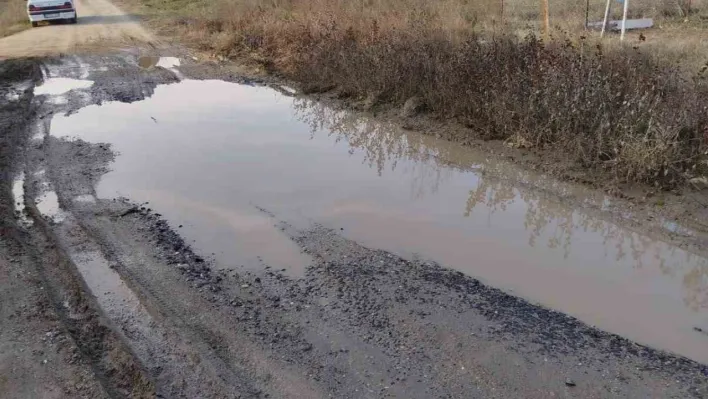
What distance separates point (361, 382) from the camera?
405cm

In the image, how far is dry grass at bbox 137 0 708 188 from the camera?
7590 mm

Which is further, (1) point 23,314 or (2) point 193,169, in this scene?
(2) point 193,169

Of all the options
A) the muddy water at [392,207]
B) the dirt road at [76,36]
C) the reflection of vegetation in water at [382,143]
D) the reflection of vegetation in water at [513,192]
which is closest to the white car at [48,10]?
the dirt road at [76,36]

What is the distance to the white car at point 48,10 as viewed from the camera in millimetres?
23656

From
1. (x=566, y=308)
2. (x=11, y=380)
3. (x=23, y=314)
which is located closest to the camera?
(x=11, y=380)

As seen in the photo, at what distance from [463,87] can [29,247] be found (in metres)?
6.86

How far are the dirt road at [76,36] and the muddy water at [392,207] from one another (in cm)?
862

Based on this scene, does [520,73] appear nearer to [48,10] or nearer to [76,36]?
[76,36]

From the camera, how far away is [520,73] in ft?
30.1

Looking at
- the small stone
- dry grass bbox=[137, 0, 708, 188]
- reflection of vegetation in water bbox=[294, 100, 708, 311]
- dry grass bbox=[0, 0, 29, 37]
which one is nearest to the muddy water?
reflection of vegetation in water bbox=[294, 100, 708, 311]

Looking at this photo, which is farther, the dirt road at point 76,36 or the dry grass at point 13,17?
the dry grass at point 13,17

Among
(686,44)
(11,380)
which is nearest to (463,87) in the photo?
(686,44)

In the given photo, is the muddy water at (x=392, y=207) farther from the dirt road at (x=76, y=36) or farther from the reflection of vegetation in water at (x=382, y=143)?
the dirt road at (x=76, y=36)

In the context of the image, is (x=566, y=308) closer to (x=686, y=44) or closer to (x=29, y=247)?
(x=29, y=247)
